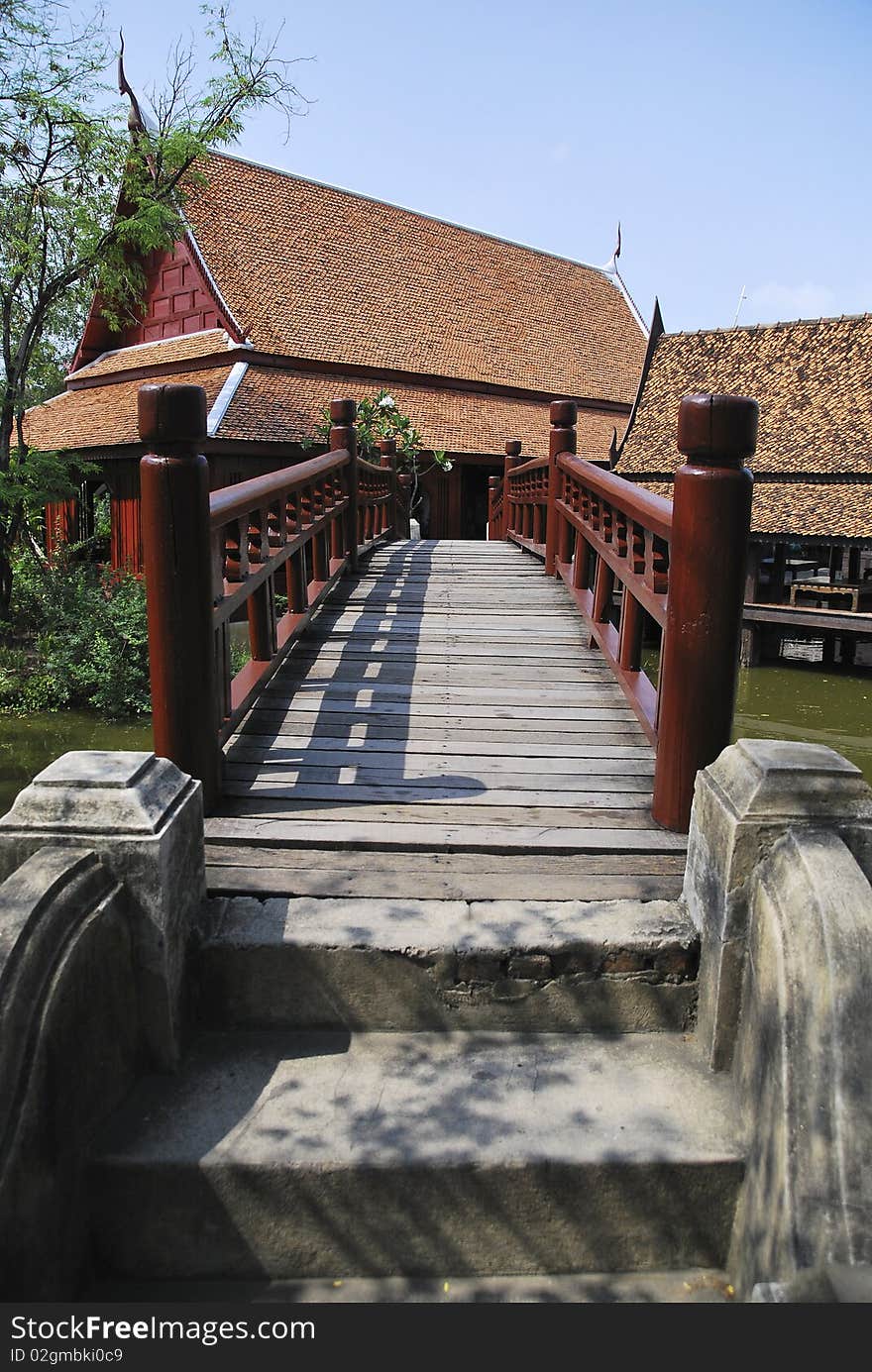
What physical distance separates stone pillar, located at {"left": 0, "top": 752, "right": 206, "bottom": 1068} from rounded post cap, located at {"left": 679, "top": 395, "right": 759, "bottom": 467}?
5.49ft

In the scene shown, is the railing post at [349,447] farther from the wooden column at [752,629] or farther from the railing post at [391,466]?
the wooden column at [752,629]

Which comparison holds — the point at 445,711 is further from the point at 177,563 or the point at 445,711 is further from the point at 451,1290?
the point at 451,1290

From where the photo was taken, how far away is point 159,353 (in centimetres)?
1766

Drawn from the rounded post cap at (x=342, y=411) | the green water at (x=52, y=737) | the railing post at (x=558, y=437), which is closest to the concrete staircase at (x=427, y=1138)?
the railing post at (x=558, y=437)

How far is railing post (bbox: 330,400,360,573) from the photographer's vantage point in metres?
7.03

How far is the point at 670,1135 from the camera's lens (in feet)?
6.39

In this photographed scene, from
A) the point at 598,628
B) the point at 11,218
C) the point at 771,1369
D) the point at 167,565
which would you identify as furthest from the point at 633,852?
the point at 11,218

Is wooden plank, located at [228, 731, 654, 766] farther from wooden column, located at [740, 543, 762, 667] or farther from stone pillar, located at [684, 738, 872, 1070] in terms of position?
wooden column, located at [740, 543, 762, 667]

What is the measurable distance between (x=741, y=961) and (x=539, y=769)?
1.42 meters

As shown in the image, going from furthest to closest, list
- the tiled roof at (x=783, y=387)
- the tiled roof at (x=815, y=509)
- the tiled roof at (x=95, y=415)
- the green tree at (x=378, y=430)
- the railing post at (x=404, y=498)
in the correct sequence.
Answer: the tiled roof at (x=783, y=387)
the tiled roof at (x=95, y=415)
the tiled roof at (x=815, y=509)
the green tree at (x=378, y=430)
the railing post at (x=404, y=498)

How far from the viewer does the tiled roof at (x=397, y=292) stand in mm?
17656


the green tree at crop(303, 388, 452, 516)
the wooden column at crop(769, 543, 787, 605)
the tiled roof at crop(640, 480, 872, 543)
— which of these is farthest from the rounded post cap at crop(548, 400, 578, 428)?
the wooden column at crop(769, 543, 787, 605)

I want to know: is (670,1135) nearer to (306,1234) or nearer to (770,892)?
(770,892)

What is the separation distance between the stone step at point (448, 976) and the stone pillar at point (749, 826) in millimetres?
136
